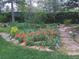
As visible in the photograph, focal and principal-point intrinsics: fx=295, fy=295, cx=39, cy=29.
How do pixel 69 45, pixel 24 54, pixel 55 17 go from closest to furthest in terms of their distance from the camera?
pixel 24 54 < pixel 69 45 < pixel 55 17

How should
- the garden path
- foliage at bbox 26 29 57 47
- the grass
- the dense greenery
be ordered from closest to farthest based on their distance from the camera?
1. the grass
2. the garden path
3. foliage at bbox 26 29 57 47
4. the dense greenery

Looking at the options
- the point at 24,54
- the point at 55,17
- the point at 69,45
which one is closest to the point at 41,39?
the point at 69,45

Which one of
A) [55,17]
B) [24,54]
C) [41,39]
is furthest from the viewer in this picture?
[55,17]

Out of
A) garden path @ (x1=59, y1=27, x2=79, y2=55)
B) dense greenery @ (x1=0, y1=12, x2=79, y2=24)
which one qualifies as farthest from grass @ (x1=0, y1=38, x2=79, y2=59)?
dense greenery @ (x1=0, y1=12, x2=79, y2=24)

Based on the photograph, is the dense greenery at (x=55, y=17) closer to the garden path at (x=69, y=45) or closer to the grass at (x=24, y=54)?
the garden path at (x=69, y=45)

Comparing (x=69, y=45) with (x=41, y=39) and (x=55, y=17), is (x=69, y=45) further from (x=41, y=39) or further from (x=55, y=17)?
(x=55, y=17)

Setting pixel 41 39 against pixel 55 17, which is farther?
pixel 55 17

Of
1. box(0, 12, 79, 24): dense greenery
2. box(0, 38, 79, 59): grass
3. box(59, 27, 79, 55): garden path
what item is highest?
box(0, 38, 79, 59): grass

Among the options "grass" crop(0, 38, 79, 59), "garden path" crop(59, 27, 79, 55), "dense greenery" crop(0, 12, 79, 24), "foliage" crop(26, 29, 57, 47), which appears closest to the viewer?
"grass" crop(0, 38, 79, 59)

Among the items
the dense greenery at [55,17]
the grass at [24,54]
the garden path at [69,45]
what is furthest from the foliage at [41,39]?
the dense greenery at [55,17]

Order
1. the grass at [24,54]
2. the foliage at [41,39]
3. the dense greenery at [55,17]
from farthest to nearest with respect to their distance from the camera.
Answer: the dense greenery at [55,17], the foliage at [41,39], the grass at [24,54]

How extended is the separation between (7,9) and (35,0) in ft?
9.23

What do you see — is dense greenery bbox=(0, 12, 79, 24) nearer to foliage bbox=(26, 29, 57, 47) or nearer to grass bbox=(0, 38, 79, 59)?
foliage bbox=(26, 29, 57, 47)

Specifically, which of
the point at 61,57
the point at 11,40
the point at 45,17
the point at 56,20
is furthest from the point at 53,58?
the point at 56,20
